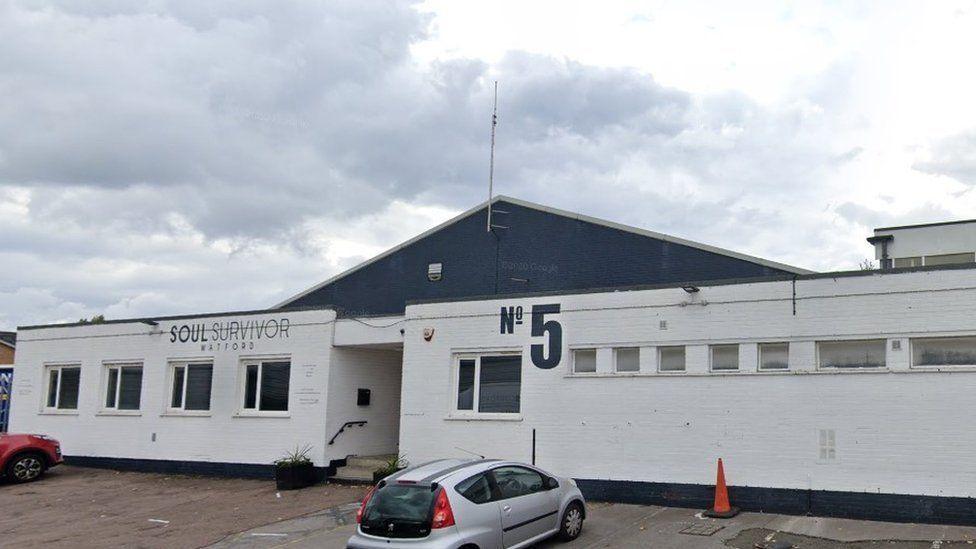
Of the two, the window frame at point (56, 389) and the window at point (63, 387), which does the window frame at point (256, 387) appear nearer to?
the window frame at point (56, 389)

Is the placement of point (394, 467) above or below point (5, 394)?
below

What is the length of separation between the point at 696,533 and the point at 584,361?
437 centimetres

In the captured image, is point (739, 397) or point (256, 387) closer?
point (739, 397)

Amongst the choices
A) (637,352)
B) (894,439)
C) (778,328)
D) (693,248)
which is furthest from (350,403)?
(894,439)

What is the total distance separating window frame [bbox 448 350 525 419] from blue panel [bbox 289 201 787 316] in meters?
1.72

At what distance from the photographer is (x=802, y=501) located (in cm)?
1291

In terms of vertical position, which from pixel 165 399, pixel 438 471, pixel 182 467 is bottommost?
pixel 182 467

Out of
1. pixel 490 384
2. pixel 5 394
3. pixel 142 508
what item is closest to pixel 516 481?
pixel 490 384

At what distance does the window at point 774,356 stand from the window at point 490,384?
462 centimetres

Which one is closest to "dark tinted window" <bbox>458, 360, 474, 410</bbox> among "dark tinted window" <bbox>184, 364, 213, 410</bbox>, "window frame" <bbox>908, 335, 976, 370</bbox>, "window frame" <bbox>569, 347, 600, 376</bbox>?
"window frame" <bbox>569, 347, 600, 376</bbox>

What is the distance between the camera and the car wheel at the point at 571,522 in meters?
11.7

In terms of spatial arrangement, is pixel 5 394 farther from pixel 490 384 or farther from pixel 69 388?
pixel 490 384

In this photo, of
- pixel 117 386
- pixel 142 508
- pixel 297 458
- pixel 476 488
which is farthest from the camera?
pixel 117 386

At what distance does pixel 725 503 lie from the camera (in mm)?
13070
